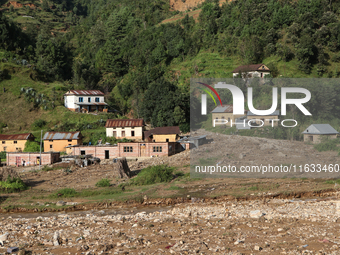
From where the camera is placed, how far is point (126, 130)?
53406mm

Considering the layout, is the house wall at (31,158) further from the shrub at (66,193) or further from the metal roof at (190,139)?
the shrub at (66,193)

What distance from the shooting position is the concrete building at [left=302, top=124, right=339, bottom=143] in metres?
38.1

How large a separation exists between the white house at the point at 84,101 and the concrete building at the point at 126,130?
16.5 metres

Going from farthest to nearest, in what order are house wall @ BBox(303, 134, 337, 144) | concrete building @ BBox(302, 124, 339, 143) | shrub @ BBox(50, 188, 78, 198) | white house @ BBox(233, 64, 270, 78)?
white house @ BBox(233, 64, 270, 78) → concrete building @ BBox(302, 124, 339, 143) → house wall @ BBox(303, 134, 337, 144) → shrub @ BBox(50, 188, 78, 198)

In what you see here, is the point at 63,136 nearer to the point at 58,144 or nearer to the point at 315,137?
the point at 58,144

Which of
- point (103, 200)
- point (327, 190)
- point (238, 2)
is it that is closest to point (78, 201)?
point (103, 200)

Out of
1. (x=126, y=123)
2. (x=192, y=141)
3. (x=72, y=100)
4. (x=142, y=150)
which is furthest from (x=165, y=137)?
(x=72, y=100)

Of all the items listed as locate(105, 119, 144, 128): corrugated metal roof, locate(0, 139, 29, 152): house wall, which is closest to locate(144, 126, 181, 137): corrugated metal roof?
locate(105, 119, 144, 128): corrugated metal roof

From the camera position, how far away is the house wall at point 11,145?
51.7 metres

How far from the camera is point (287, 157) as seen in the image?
35.1 meters

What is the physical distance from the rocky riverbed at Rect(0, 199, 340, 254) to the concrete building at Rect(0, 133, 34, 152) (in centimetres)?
3282

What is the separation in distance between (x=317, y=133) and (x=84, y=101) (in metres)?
44.4

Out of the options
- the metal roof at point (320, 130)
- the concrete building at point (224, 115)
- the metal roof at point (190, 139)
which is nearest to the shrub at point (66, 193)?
the metal roof at point (190, 139)

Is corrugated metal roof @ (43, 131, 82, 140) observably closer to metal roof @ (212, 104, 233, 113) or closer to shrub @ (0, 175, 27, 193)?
metal roof @ (212, 104, 233, 113)
